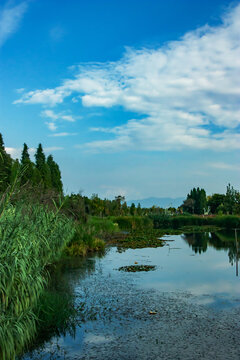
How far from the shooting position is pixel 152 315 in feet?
24.6

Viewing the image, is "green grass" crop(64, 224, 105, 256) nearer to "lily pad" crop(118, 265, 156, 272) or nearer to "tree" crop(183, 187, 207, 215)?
"lily pad" crop(118, 265, 156, 272)

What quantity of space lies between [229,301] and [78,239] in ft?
32.7

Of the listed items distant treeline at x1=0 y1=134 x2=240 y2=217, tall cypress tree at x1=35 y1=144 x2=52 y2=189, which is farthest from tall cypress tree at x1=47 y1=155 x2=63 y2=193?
tall cypress tree at x1=35 y1=144 x2=52 y2=189

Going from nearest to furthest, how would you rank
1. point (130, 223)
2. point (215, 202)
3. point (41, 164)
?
point (130, 223)
point (41, 164)
point (215, 202)

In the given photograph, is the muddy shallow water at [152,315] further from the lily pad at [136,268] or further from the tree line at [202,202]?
the tree line at [202,202]

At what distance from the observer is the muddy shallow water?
572 cm

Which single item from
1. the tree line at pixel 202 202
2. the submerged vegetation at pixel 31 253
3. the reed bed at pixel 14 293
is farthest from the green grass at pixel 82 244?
the tree line at pixel 202 202

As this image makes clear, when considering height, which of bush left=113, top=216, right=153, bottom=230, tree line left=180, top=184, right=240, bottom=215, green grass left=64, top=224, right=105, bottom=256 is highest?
tree line left=180, top=184, right=240, bottom=215

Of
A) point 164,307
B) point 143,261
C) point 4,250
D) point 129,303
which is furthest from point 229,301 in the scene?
point 143,261

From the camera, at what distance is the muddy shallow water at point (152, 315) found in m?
5.72

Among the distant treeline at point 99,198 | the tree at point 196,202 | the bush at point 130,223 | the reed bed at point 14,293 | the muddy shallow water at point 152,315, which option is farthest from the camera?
the tree at point 196,202

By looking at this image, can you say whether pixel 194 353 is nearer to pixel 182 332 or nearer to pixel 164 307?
pixel 182 332

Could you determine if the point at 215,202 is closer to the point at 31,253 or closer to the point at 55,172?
the point at 55,172

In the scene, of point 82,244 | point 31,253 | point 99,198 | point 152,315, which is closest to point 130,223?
point 99,198
